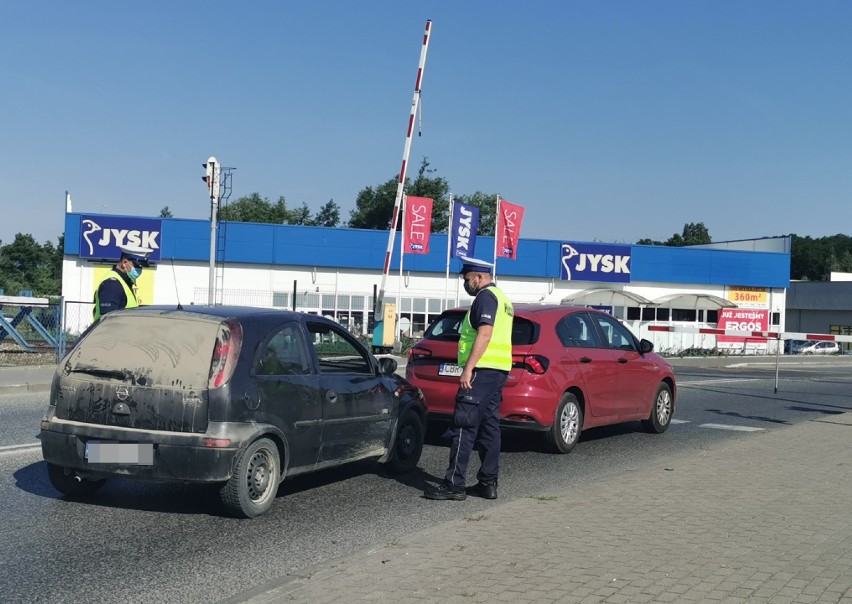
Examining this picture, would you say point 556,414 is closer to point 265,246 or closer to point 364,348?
point 364,348

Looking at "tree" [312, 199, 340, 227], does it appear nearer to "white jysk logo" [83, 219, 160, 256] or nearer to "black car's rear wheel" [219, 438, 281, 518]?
"white jysk logo" [83, 219, 160, 256]

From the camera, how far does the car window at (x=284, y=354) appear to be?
6781mm

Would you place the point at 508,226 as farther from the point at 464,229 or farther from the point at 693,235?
the point at 693,235

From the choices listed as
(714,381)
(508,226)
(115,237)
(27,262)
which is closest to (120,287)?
(714,381)

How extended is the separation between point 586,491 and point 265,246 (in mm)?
34250

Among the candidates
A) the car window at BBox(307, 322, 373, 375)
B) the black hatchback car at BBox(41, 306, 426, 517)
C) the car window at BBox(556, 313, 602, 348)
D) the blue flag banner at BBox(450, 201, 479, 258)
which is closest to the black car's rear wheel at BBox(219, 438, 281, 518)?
the black hatchback car at BBox(41, 306, 426, 517)

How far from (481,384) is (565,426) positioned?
3061mm

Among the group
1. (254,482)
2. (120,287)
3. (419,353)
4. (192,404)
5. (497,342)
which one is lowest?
(254,482)

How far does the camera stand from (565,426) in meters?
10.1

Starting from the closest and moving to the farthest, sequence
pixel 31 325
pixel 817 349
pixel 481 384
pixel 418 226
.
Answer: pixel 481 384 → pixel 31 325 → pixel 418 226 → pixel 817 349

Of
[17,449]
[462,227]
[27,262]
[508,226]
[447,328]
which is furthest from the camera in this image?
[27,262]

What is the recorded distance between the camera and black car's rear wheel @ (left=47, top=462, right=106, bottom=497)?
700cm

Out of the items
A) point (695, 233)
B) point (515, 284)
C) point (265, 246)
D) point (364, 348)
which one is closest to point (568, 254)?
point (515, 284)

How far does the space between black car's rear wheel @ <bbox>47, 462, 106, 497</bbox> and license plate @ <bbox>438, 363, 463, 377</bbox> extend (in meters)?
3.93
